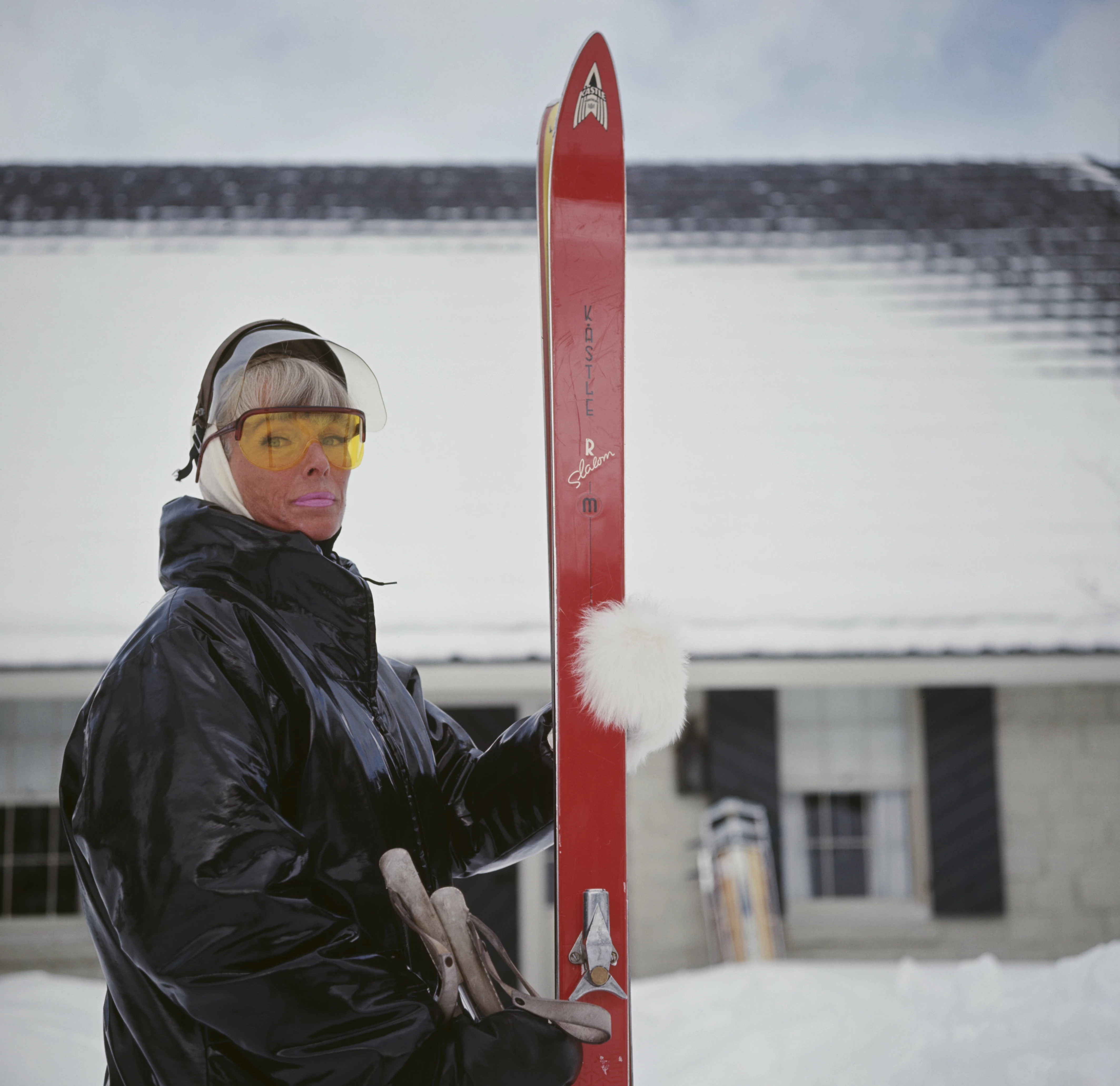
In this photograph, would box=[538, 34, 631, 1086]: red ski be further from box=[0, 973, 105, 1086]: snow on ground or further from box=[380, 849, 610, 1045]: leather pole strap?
box=[0, 973, 105, 1086]: snow on ground

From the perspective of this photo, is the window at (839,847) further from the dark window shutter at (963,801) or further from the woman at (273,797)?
the woman at (273,797)

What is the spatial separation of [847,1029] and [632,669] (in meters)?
2.63

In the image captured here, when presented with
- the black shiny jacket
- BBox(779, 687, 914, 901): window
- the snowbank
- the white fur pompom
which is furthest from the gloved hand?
BBox(779, 687, 914, 901): window

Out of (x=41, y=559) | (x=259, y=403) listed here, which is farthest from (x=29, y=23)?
(x=259, y=403)

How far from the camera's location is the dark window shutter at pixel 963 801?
16.7 feet

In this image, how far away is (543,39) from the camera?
5.11 metres

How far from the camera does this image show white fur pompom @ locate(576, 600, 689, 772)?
1.35 metres

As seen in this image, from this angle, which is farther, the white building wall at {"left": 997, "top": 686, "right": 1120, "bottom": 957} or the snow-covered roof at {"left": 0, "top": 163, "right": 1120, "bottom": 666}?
the white building wall at {"left": 997, "top": 686, "right": 1120, "bottom": 957}

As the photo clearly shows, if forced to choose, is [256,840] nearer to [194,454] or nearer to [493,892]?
[194,454]

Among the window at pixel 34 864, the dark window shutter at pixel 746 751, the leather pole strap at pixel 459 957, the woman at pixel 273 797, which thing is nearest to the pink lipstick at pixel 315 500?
the woman at pixel 273 797

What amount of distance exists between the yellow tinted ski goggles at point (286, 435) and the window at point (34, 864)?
4485mm

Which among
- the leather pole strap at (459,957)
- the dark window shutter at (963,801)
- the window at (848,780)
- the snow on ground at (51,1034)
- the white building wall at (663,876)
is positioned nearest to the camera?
the leather pole strap at (459,957)

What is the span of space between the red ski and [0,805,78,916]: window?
14.8 ft

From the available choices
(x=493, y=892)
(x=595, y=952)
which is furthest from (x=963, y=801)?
(x=595, y=952)
